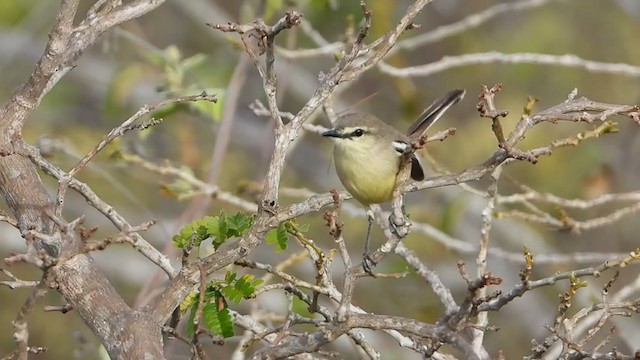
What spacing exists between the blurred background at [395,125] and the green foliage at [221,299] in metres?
3.71

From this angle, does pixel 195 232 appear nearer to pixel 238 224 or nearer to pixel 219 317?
pixel 238 224

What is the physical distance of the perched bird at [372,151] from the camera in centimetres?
338

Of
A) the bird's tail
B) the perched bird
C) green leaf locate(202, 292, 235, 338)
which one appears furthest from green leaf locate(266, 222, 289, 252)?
the bird's tail

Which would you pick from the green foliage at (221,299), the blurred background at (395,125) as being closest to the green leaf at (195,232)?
the green foliage at (221,299)

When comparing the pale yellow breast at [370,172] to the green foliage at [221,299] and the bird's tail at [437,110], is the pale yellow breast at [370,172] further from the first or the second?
the green foliage at [221,299]

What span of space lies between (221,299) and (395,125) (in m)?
7.11

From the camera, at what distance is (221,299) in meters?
2.85

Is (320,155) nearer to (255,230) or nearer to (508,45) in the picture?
(508,45)

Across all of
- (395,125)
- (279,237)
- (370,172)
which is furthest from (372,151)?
(395,125)

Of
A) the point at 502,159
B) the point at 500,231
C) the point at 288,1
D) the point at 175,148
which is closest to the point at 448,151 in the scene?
the point at 500,231

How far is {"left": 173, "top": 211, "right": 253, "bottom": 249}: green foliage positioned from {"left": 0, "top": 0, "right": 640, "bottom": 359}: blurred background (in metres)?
3.66

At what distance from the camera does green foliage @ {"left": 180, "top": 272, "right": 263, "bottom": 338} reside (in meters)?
2.78

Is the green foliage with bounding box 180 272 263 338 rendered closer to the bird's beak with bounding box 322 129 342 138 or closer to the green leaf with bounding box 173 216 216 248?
the green leaf with bounding box 173 216 216 248

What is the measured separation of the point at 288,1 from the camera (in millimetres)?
5660
